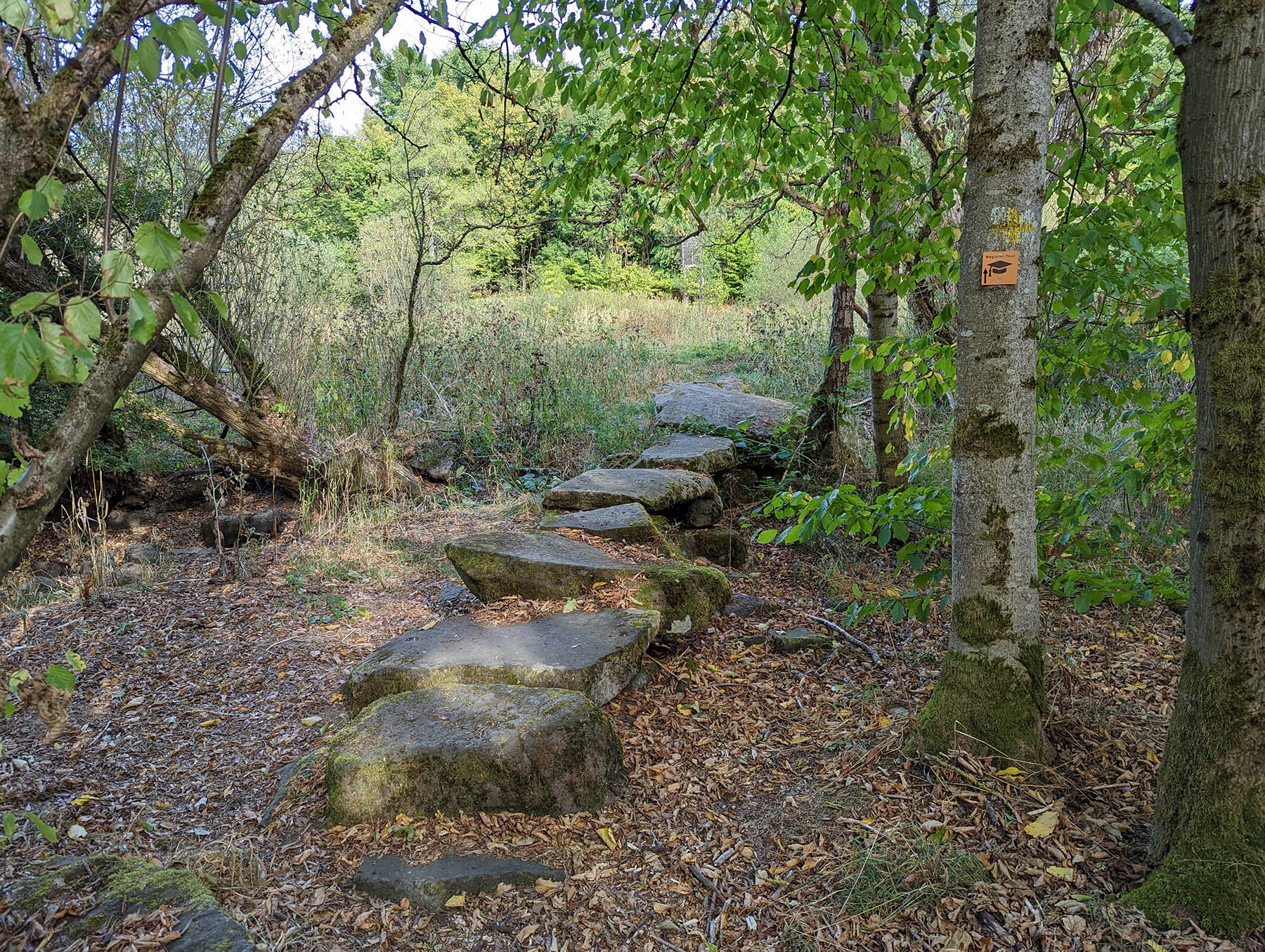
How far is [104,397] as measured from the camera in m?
1.35

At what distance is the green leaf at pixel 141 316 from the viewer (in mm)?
1084

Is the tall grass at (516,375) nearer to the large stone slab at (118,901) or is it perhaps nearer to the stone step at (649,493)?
the stone step at (649,493)

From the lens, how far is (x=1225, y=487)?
1.94m

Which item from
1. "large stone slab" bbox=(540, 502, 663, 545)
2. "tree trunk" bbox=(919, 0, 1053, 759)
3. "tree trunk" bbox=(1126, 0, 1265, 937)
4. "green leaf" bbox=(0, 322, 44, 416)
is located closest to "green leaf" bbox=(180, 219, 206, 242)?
"green leaf" bbox=(0, 322, 44, 416)

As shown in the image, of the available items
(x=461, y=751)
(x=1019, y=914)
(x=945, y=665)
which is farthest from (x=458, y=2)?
(x=1019, y=914)

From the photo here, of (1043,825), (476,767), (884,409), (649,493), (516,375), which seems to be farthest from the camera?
(516,375)

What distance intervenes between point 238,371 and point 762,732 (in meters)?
5.89

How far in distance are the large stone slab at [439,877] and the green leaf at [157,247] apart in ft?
6.68

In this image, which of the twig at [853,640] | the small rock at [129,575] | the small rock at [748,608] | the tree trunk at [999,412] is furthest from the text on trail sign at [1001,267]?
the small rock at [129,575]

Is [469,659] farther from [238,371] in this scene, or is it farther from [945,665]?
[238,371]

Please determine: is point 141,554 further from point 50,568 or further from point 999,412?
point 999,412

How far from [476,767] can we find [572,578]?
1446 millimetres

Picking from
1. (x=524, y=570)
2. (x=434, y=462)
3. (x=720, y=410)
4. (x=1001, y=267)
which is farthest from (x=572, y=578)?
(x=434, y=462)

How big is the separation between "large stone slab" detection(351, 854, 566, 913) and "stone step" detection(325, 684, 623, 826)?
22cm
